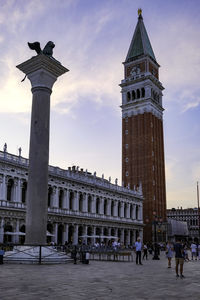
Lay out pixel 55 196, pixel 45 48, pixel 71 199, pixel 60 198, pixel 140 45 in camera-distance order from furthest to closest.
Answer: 1. pixel 140 45
2. pixel 71 199
3. pixel 60 198
4. pixel 55 196
5. pixel 45 48

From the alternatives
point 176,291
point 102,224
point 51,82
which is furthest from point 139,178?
point 176,291

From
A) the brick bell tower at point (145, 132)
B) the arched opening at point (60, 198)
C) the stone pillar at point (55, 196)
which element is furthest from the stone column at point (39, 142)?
the brick bell tower at point (145, 132)

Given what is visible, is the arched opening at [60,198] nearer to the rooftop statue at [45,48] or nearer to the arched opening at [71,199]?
the arched opening at [71,199]

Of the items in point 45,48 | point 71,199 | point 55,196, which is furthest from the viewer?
point 71,199

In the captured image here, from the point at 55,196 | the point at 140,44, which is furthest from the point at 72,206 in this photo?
the point at 140,44

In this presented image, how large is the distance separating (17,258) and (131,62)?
7179 cm

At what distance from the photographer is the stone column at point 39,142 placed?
18609 mm

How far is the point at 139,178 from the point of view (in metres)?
75.1

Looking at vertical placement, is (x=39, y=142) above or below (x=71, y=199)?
above

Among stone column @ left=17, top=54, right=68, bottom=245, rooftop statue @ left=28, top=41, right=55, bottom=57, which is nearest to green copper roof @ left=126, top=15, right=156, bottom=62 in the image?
rooftop statue @ left=28, top=41, right=55, bottom=57

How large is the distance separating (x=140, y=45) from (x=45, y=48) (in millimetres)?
67053

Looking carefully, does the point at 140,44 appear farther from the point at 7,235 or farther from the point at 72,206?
the point at 7,235

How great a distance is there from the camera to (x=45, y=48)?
20797 millimetres

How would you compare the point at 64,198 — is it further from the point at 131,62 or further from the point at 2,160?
the point at 131,62
